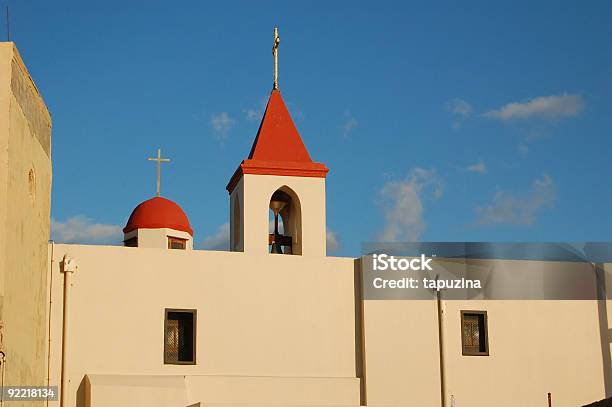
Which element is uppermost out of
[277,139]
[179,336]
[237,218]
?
[277,139]

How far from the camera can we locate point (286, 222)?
24000 millimetres

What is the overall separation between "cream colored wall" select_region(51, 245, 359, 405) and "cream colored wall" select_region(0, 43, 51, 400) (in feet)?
9.03

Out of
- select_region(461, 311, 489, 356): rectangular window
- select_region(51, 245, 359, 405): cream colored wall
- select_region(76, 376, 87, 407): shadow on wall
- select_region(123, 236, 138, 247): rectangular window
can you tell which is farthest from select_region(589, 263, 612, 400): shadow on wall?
select_region(123, 236, 138, 247): rectangular window

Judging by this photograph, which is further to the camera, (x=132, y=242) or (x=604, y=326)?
(x=132, y=242)

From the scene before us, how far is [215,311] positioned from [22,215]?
711cm

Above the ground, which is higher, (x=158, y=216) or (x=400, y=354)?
(x=158, y=216)

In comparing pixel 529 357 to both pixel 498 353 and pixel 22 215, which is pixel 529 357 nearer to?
pixel 498 353

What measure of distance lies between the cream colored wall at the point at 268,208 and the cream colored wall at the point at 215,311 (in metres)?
1.52

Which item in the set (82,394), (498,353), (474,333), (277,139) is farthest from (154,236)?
(498,353)

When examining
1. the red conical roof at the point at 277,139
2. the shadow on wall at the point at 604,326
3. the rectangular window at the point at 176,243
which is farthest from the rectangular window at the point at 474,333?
the rectangular window at the point at 176,243

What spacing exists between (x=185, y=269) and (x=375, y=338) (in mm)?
4165

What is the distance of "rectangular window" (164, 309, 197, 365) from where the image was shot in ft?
65.2

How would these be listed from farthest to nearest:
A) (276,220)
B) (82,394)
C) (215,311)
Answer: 1. (276,220)
2. (215,311)
3. (82,394)

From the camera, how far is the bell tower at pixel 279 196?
22.5 metres
